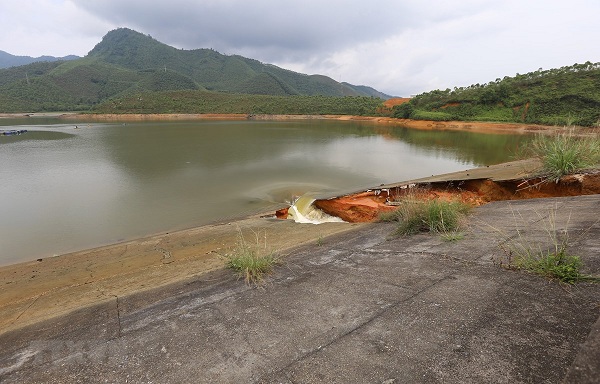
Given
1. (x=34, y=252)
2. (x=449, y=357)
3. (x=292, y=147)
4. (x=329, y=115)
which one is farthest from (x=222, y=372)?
(x=329, y=115)

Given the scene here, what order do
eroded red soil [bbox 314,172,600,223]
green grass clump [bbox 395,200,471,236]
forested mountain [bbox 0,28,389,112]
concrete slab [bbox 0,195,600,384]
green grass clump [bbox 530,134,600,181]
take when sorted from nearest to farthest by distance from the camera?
1. concrete slab [bbox 0,195,600,384]
2. green grass clump [bbox 395,200,471,236]
3. green grass clump [bbox 530,134,600,181]
4. eroded red soil [bbox 314,172,600,223]
5. forested mountain [bbox 0,28,389,112]

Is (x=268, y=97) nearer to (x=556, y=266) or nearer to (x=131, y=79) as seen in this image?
(x=131, y=79)

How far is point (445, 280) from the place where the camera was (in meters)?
3.41

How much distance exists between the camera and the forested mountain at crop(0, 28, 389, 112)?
92250mm

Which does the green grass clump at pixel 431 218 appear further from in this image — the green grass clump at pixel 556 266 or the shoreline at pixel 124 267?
the green grass clump at pixel 556 266

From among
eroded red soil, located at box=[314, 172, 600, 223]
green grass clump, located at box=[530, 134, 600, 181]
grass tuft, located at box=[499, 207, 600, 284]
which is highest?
green grass clump, located at box=[530, 134, 600, 181]

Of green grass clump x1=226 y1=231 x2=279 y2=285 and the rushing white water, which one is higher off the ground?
green grass clump x1=226 y1=231 x2=279 y2=285

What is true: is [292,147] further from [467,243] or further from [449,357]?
[449,357]

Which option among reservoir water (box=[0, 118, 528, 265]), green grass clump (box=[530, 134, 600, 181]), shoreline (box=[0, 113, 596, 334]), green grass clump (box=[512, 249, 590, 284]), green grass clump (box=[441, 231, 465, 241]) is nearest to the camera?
green grass clump (box=[512, 249, 590, 284])

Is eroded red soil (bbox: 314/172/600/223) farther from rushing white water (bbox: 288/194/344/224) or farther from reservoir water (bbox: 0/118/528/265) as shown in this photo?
reservoir water (bbox: 0/118/528/265)

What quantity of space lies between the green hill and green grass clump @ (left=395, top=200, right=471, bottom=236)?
38907 mm

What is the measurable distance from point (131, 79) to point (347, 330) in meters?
146

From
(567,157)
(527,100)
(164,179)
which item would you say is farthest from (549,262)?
(527,100)

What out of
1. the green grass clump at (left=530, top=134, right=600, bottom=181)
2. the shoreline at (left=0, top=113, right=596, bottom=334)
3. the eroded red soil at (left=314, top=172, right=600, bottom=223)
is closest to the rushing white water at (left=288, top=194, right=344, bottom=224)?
the eroded red soil at (left=314, top=172, right=600, bottom=223)
